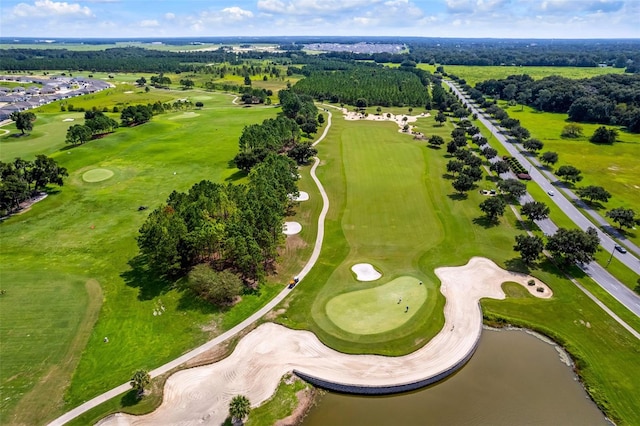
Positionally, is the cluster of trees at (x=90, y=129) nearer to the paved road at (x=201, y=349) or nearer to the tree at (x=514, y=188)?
the paved road at (x=201, y=349)

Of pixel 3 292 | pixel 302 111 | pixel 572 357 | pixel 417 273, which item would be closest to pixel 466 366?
pixel 572 357

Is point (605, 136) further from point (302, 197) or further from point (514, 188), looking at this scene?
point (302, 197)

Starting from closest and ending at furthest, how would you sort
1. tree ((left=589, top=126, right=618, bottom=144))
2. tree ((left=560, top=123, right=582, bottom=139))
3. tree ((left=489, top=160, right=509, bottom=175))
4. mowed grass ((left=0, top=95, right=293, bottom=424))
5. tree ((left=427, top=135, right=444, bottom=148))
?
mowed grass ((left=0, top=95, right=293, bottom=424)) < tree ((left=489, top=160, right=509, bottom=175)) < tree ((left=427, top=135, right=444, bottom=148)) < tree ((left=589, top=126, right=618, bottom=144)) < tree ((left=560, top=123, right=582, bottom=139))

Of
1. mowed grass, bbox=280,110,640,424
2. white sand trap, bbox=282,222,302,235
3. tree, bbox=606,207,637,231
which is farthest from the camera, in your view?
white sand trap, bbox=282,222,302,235

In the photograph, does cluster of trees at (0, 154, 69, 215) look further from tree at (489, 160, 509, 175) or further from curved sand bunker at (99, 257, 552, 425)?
tree at (489, 160, 509, 175)

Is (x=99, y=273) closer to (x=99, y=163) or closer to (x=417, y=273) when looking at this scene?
(x=417, y=273)

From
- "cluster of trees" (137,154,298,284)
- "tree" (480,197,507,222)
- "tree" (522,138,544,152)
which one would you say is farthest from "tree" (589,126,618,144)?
"cluster of trees" (137,154,298,284)

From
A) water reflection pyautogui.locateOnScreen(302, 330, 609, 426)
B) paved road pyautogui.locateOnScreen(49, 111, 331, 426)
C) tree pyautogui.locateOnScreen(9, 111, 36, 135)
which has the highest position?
tree pyautogui.locateOnScreen(9, 111, 36, 135)

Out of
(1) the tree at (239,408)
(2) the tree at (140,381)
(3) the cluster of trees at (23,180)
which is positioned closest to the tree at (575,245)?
(1) the tree at (239,408)

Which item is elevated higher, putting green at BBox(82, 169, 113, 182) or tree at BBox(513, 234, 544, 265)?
putting green at BBox(82, 169, 113, 182)
